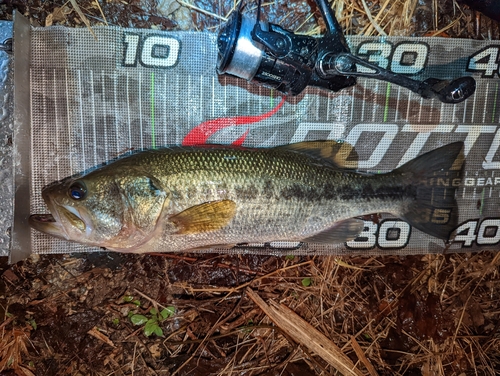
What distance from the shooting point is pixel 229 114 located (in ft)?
9.33

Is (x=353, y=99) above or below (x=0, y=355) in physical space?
above

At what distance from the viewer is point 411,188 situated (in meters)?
2.59

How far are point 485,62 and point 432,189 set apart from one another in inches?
49.4

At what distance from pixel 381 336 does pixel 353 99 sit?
2108 millimetres

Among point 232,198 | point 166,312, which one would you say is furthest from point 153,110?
point 166,312

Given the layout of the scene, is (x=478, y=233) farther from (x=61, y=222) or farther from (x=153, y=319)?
(x=61, y=222)

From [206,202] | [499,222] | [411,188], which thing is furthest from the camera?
[499,222]

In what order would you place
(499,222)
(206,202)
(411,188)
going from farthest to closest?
(499,222)
(411,188)
(206,202)

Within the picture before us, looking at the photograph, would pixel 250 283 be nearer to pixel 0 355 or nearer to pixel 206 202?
pixel 206 202

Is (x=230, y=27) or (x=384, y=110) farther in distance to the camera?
(x=384, y=110)

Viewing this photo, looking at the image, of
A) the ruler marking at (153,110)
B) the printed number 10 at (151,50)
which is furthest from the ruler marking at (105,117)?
the ruler marking at (153,110)

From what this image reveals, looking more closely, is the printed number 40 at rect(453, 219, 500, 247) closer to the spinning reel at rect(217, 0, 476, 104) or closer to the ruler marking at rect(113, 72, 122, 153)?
the spinning reel at rect(217, 0, 476, 104)

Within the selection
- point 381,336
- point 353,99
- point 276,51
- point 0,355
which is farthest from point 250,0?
point 0,355

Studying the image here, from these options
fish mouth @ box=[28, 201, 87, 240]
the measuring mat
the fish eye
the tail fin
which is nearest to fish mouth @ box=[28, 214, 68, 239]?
fish mouth @ box=[28, 201, 87, 240]
